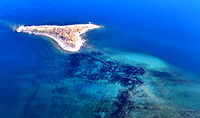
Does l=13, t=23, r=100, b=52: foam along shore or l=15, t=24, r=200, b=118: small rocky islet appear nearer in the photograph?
l=15, t=24, r=200, b=118: small rocky islet

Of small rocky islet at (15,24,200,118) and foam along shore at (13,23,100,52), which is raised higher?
foam along shore at (13,23,100,52)

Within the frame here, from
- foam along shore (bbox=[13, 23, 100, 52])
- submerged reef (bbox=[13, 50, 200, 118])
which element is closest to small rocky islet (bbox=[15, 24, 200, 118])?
submerged reef (bbox=[13, 50, 200, 118])

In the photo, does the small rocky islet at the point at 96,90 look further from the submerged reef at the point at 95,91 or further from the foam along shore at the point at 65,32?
the foam along shore at the point at 65,32

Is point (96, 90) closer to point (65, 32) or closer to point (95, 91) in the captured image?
point (95, 91)

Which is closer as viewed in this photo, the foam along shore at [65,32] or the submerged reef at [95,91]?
the submerged reef at [95,91]

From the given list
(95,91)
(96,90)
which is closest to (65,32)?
(96,90)

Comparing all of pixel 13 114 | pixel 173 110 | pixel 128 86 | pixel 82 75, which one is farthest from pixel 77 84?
pixel 173 110

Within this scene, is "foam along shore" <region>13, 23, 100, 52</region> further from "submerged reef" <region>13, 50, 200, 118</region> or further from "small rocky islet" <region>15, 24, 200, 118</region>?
"submerged reef" <region>13, 50, 200, 118</region>

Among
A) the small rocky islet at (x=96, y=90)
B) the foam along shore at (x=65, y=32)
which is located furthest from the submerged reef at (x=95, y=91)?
the foam along shore at (x=65, y=32)

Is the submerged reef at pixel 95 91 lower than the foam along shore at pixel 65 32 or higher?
lower
